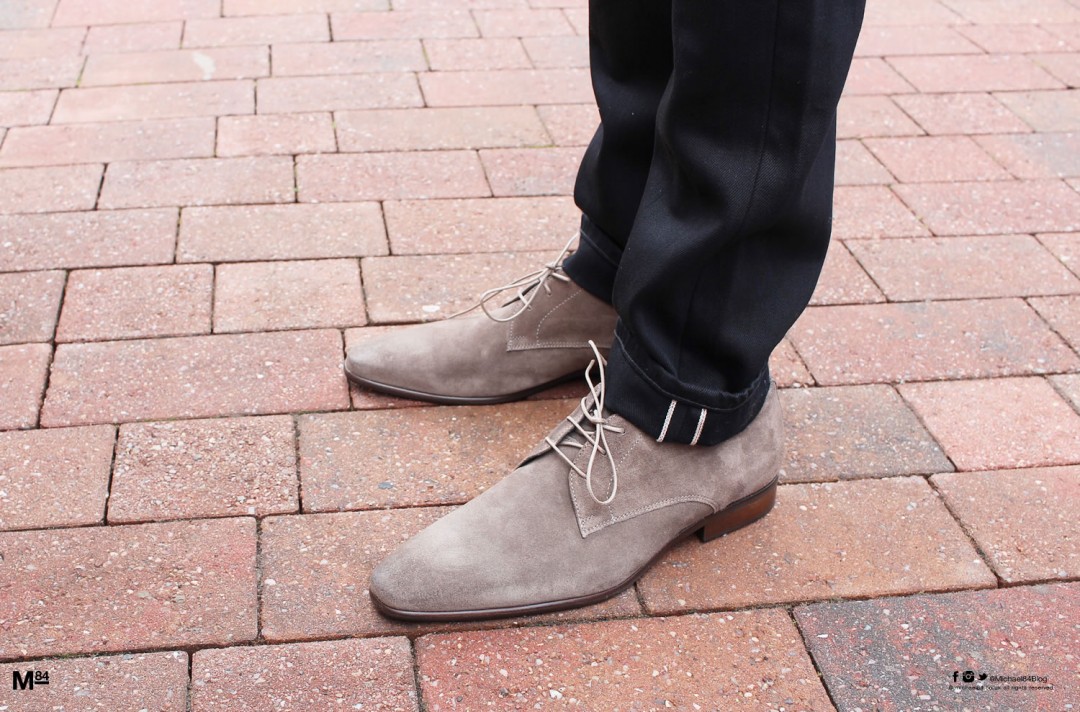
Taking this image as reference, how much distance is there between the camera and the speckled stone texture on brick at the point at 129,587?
1.52m

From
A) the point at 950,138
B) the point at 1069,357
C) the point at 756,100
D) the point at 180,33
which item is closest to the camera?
the point at 756,100

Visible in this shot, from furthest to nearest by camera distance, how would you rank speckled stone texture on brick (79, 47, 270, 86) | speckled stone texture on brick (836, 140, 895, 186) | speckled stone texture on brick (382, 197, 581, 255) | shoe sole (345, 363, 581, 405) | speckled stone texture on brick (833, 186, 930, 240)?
1. speckled stone texture on brick (79, 47, 270, 86)
2. speckled stone texture on brick (836, 140, 895, 186)
3. speckled stone texture on brick (833, 186, 930, 240)
4. speckled stone texture on brick (382, 197, 581, 255)
5. shoe sole (345, 363, 581, 405)

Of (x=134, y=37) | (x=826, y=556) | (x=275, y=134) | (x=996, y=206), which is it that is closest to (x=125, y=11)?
(x=134, y=37)

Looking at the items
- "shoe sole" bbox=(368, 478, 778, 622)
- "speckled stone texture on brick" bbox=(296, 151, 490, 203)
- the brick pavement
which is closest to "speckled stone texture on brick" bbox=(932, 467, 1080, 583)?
the brick pavement

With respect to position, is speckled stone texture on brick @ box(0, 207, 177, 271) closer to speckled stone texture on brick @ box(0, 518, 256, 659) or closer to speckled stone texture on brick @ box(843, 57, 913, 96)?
speckled stone texture on brick @ box(0, 518, 256, 659)

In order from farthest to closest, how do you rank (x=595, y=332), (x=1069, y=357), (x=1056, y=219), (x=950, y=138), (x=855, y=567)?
(x=950, y=138)
(x=1056, y=219)
(x=1069, y=357)
(x=595, y=332)
(x=855, y=567)

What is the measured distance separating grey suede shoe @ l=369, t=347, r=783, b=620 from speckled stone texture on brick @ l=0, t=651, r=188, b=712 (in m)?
0.28

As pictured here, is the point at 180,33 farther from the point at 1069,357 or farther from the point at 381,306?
the point at 1069,357

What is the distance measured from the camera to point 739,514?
5.70ft

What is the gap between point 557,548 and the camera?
161 centimetres

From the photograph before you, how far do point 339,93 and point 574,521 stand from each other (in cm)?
205

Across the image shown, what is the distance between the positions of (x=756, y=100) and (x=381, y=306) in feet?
3.72

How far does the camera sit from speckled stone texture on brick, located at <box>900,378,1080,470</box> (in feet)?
6.39

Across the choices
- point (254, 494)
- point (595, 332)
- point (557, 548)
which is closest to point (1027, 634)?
point (557, 548)
